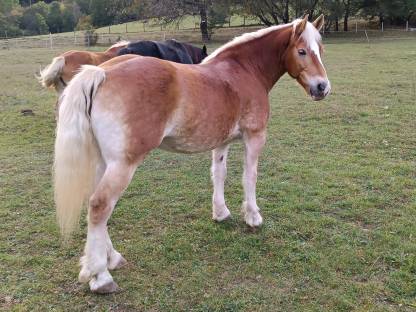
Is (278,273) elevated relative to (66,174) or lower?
lower

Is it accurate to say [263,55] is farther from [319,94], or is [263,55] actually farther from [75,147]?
[75,147]

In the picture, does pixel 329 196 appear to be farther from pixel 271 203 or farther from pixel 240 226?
pixel 240 226

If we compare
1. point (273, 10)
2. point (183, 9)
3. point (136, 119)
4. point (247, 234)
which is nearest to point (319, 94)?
point (247, 234)

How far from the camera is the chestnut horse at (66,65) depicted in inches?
290

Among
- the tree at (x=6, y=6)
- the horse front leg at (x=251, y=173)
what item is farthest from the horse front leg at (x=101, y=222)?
the tree at (x=6, y=6)

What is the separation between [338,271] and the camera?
3617 millimetres

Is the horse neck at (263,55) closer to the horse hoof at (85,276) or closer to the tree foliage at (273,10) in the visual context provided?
the horse hoof at (85,276)

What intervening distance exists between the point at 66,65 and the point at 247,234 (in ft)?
15.9

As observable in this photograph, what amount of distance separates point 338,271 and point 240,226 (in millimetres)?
1188

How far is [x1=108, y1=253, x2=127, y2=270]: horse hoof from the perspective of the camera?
12.0 feet

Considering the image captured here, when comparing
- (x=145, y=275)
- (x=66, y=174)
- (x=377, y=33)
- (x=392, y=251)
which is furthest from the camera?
(x=377, y=33)

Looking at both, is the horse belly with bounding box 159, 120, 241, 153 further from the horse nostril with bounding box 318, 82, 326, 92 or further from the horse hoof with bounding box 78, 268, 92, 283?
the horse hoof with bounding box 78, 268, 92, 283

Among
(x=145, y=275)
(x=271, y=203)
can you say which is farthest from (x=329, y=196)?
(x=145, y=275)

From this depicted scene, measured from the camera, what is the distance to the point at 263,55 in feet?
14.5
